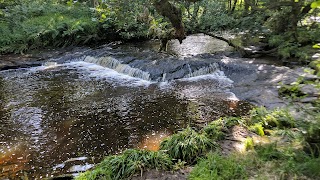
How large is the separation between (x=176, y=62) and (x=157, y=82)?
4.59ft

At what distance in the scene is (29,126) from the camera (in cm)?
754

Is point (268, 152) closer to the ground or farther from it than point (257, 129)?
farther from it

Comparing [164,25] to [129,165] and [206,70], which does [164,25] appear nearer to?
[206,70]

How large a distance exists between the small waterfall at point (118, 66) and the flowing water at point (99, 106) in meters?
0.05

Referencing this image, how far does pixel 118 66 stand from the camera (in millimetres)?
13070

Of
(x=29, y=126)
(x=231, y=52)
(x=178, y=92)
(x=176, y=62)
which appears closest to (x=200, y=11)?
(x=231, y=52)

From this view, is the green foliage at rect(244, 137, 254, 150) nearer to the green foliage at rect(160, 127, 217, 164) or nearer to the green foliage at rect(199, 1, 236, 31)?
the green foliage at rect(160, 127, 217, 164)

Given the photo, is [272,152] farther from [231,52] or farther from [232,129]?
[231,52]

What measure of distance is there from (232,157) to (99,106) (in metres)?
5.21

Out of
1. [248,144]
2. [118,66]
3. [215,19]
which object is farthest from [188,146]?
[215,19]

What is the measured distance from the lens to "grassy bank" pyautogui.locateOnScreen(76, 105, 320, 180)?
3936 mm

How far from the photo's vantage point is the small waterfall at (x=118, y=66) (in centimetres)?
1181

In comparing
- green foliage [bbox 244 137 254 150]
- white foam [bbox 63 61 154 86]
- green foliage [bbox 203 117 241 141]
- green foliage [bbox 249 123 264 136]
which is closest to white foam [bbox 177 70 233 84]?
white foam [bbox 63 61 154 86]

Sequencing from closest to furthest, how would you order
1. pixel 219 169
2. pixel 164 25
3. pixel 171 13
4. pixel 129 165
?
pixel 219 169, pixel 129 165, pixel 171 13, pixel 164 25
